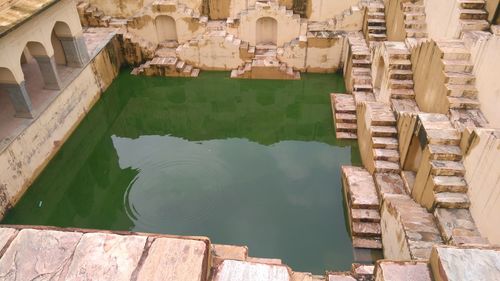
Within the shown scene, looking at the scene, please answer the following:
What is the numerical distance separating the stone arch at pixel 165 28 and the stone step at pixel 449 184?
9565 millimetres

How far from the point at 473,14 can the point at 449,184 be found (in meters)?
3.85

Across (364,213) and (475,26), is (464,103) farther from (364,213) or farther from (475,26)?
(364,213)

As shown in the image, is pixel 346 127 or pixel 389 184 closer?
pixel 389 184

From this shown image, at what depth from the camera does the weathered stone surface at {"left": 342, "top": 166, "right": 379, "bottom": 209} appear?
699 centimetres

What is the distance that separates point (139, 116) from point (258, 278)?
30.4ft

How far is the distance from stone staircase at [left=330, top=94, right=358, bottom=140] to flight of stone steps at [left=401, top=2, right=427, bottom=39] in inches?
85.9

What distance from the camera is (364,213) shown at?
6.94 metres

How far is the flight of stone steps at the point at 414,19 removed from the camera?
9.09m

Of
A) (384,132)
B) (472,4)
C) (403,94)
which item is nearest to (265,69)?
(403,94)

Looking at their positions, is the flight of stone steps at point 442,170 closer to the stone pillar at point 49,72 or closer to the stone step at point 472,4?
the stone step at point 472,4

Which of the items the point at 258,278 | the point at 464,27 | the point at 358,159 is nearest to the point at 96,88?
the point at 358,159

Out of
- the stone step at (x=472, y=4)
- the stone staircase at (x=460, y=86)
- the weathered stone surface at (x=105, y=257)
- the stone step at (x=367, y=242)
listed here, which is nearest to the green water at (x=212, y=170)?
the stone step at (x=367, y=242)

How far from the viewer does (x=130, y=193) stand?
26.3 ft

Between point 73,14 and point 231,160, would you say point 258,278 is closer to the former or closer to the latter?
point 231,160
